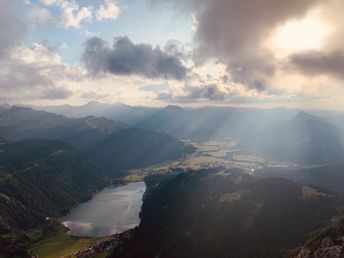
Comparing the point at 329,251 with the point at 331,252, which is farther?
the point at 329,251

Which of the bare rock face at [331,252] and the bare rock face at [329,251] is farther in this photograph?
the bare rock face at [329,251]

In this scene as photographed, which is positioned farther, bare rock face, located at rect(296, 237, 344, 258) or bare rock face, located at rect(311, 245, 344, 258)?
bare rock face, located at rect(296, 237, 344, 258)

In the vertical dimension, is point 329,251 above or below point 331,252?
below
